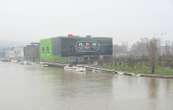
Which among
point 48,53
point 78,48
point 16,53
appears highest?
point 78,48

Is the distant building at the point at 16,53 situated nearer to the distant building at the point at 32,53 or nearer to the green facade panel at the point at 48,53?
the distant building at the point at 32,53

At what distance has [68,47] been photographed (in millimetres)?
26297

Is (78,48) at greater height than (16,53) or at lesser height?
greater

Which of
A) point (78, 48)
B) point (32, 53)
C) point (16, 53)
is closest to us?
point (78, 48)

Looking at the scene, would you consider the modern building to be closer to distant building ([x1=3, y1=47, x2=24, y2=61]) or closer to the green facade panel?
the green facade panel

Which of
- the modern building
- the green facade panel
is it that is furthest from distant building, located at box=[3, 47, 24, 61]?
the modern building

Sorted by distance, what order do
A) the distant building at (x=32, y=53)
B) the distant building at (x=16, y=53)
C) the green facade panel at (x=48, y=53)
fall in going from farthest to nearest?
the distant building at (x=16, y=53) < the distant building at (x=32, y=53) < the green facade panel at (x=48, y=53)

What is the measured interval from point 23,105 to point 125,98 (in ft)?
7.91

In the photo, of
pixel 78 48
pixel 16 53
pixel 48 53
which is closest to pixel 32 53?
pixel 16 53

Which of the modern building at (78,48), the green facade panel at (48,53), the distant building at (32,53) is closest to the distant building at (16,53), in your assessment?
the distant building at (32,53)

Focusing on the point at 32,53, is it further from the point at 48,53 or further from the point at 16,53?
the point at 48,53

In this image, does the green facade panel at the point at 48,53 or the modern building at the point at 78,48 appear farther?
the green facade panel at the point at 48,53

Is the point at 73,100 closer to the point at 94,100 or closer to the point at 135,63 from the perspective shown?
the point at 94,100

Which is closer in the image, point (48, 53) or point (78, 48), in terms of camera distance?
point (78, 48)
